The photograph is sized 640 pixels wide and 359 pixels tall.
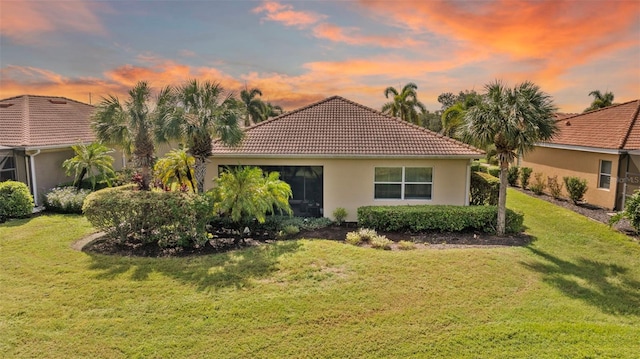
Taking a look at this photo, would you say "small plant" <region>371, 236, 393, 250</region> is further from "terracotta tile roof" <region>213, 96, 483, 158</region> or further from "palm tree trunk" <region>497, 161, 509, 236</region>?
"palm tree trunk" <region>497, 161, 509, 236</region>

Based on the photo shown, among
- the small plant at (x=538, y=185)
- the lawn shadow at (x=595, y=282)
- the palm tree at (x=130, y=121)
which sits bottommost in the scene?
the lawn shadow at (x=595, y=282)

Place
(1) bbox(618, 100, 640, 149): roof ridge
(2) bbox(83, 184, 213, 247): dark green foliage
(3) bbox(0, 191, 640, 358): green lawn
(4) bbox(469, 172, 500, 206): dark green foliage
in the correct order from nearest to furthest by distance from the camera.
Answer: (3) bbox(0, 191, 640, 358): green lawn → (2) bbox(83, 184, 213, 247): dark green foliage → (4) bbox(469, 172, 500, 206): dark green foliage → (1) bbox(618, 100, 640, 149): roof ridge

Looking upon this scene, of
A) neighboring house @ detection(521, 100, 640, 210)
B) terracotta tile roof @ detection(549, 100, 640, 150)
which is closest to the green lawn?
neighboring house @ detection(521, 100, 640, 210)

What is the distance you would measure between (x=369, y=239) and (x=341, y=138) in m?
5.12

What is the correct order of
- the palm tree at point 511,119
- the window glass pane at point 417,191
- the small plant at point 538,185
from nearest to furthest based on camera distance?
the palm tree at point 511,119 < the window glass pane at point 417,191 < the small plant at point 538,185

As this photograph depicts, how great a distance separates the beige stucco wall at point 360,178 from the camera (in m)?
14.7

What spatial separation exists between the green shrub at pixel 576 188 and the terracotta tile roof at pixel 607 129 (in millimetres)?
1956

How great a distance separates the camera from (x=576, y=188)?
739 inches

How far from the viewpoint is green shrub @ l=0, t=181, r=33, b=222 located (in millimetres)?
14422

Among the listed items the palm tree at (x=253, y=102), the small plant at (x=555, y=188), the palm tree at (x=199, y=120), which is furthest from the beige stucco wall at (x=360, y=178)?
the palm tree at (x=253, y=102)

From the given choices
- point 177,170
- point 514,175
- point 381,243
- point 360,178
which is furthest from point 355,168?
point 514,175

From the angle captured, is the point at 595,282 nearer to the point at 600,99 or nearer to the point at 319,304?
the point at 319,304

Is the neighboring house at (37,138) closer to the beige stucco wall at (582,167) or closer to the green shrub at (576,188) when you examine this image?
the beige stucco wall at (582,167)

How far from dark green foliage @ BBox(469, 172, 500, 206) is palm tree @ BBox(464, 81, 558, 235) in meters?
3.26
